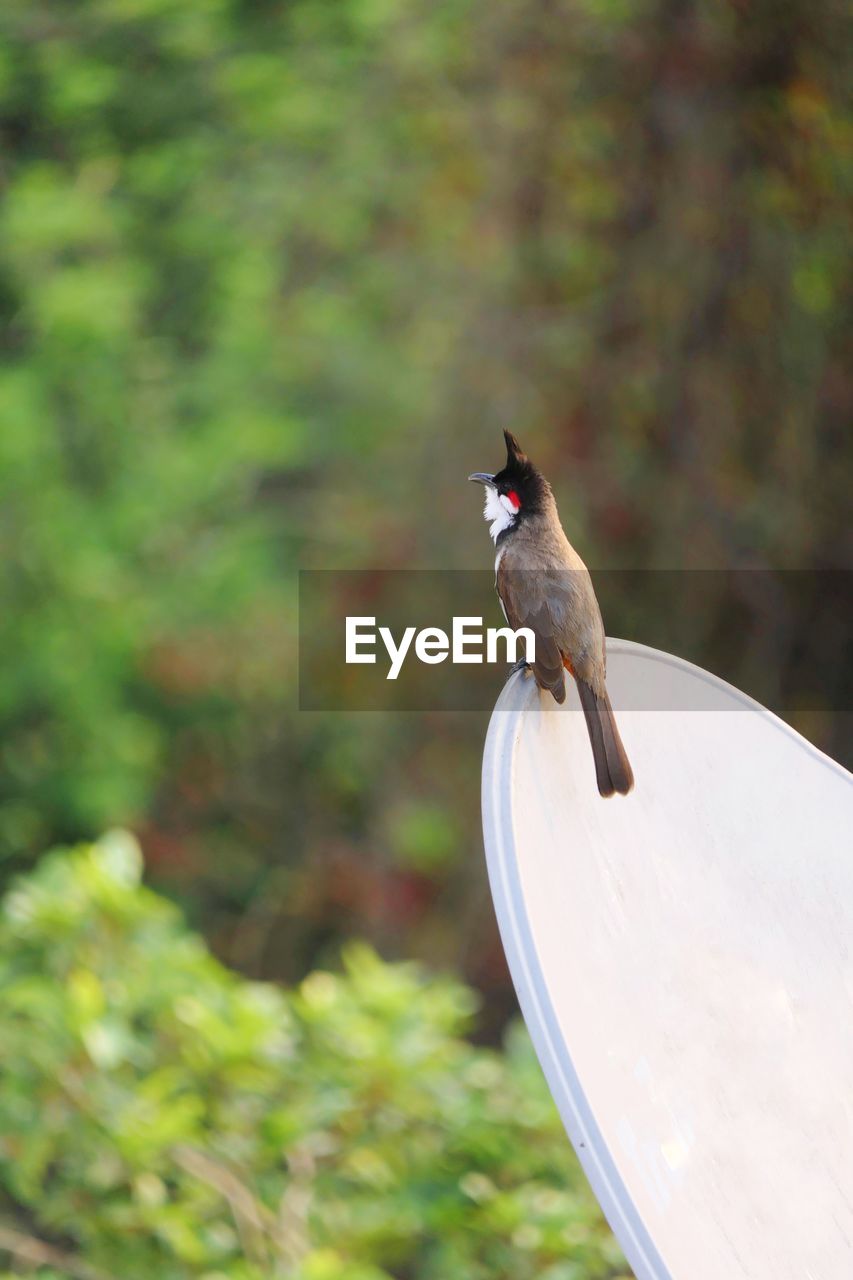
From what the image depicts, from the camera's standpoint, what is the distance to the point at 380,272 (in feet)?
15.3

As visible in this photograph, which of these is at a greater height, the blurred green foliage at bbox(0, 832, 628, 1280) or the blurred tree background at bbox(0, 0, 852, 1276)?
the blurred tree background at bbox(0, 0, 852, 1276)

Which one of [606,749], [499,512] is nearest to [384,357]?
[499,512]

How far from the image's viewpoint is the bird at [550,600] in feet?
5.23

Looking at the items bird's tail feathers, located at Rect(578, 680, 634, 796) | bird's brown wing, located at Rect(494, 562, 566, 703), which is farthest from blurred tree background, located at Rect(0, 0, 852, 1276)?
bird's tail feathers, located at Rect(578, 680, 634, 796)

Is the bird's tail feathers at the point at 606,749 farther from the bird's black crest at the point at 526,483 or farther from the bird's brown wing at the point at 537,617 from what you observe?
the bird's black crest at the point at 526,483

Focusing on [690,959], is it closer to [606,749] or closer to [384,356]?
[606,749]

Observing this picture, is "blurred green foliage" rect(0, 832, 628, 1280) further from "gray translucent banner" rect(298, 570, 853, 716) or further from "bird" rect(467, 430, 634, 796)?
"gray translucent banner" rect(298, 570, 853, 716)

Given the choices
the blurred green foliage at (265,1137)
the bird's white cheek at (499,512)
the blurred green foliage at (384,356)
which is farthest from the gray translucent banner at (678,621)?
the blurred green foliage at (265,1137)

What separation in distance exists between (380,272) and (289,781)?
5.80 feet

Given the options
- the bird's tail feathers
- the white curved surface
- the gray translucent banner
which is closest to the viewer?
the white curved surface

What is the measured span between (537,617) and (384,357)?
284cm

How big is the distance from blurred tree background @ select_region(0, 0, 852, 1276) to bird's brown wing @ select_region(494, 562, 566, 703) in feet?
7.50

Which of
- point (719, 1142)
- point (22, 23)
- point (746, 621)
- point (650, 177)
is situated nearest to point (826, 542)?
point (746, 621)

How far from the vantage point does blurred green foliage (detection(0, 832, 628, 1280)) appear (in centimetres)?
Answer: 190
